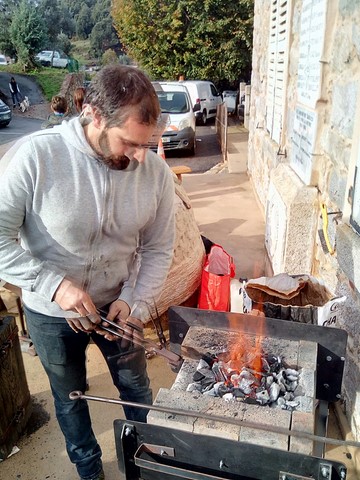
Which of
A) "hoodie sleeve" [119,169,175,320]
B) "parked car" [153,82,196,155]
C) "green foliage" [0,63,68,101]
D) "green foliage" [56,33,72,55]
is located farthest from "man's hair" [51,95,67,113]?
"green foliage" [56,33,72,55]

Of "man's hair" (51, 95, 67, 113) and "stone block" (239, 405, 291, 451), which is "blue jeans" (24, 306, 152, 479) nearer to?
"stone block" (239, 405, 291, 451)

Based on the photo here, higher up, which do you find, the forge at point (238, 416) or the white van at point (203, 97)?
the white van at point (203, 97)

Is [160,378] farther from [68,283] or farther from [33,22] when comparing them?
[33,22]

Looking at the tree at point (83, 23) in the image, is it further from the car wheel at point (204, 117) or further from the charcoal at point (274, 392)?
the charcoal at point (274, 392)

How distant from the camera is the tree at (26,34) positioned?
3375cm

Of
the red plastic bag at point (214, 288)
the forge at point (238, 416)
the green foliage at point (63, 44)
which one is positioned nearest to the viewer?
the forge at point (238, 416)

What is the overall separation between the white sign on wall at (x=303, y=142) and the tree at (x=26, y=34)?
34.3 meters

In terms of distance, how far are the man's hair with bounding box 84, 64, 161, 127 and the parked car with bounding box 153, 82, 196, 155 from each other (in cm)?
994

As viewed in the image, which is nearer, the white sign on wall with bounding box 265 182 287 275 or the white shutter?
the white sign on wall with bounding box 265 182 287 275

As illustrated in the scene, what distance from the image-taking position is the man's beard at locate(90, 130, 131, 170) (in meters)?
1.80

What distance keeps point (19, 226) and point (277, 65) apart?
4438mm

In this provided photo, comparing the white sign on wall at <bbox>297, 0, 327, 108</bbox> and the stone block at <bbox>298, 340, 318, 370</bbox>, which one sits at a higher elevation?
the white sign on wall at <bbox>297, 0, 327, 108</bbox>

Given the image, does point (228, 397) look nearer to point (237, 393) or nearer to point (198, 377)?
point (237, 393)

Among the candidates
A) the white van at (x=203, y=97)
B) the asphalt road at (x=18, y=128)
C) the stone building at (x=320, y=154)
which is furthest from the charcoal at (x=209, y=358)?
the white van at (x=203, y=97)
